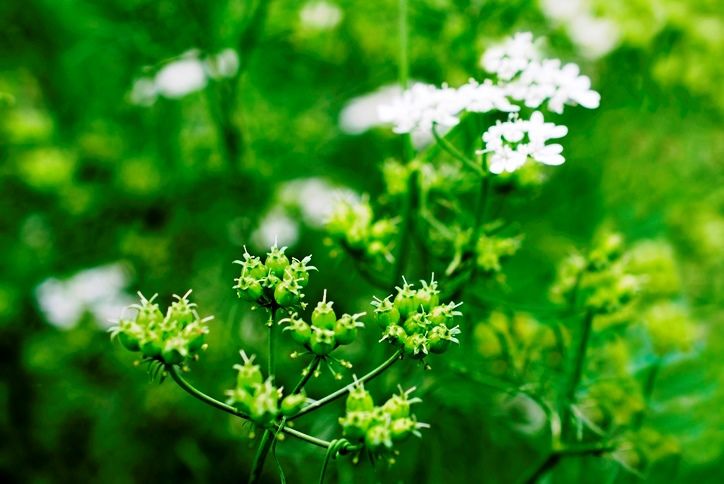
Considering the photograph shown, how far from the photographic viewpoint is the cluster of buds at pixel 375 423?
2.77 feet

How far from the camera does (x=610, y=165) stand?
2.35 m

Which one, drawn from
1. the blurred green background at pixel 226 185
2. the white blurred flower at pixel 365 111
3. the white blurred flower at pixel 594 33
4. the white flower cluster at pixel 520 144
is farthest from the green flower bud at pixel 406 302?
the white blurred flower at pixel 594 33

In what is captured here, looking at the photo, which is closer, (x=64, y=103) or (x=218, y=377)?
(x=218, y=377)

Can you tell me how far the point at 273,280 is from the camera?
918 mm

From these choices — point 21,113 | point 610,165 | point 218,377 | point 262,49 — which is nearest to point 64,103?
point 21,113

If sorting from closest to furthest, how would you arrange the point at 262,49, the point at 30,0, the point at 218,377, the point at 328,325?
1. the point at 328,325
2. the point at 218,377
3. the point at 262,49
4. the point at 30,0

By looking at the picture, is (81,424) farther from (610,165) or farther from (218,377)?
(610,165)

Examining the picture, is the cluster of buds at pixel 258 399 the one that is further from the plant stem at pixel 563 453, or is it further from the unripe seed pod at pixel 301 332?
the plant stem at pixel 563 453

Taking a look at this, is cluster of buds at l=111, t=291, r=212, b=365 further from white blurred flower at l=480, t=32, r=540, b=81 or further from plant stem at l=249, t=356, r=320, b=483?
white blurred flower at l=480, t=32, r=540, b=81

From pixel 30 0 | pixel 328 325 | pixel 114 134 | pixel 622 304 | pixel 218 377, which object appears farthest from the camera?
pixel 30 0

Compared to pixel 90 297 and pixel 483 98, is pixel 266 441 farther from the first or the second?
pixel 90 297

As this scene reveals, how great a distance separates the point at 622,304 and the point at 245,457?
3.65 ft

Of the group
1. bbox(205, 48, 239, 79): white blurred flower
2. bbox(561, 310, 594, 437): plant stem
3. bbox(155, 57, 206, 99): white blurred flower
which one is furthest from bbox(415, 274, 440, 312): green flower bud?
bbox(155, 57, 206, 99): white blurred flower

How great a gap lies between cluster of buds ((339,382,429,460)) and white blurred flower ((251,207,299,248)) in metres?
1.13
